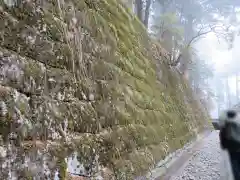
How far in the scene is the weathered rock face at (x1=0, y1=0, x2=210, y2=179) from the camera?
2.19 metres

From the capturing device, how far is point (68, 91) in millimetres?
2906

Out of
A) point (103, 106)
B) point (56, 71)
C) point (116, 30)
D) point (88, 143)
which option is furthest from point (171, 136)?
point (56, 71)

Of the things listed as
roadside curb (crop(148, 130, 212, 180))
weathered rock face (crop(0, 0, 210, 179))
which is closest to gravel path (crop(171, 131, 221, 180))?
roadside curb (crop(148, 130, 212, 180))

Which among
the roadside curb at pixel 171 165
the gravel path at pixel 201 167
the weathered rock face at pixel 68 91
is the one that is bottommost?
the gravel path at pixel 201 167

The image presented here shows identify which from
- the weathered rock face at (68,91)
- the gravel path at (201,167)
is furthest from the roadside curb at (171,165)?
the weathered rock face at (68,91)

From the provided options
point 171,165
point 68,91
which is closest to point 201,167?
point 171,165

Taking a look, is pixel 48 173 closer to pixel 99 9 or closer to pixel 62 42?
pixel 62 42

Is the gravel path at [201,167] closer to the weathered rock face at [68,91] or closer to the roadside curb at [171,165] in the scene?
the roadside curb at [171,165]

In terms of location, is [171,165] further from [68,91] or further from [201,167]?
[68,91]

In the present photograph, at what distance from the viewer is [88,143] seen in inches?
117

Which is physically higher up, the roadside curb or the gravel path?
the roadside curb

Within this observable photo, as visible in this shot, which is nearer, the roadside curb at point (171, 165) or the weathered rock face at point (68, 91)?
the weathered rock face at point (68, 91)

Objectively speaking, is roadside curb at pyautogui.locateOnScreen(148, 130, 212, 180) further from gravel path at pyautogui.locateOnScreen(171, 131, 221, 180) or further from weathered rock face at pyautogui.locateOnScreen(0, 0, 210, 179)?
weathered rock face at pyautogui.locateOnScreen(0, 0, 210, 179)

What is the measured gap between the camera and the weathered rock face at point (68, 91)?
2.19 meters
